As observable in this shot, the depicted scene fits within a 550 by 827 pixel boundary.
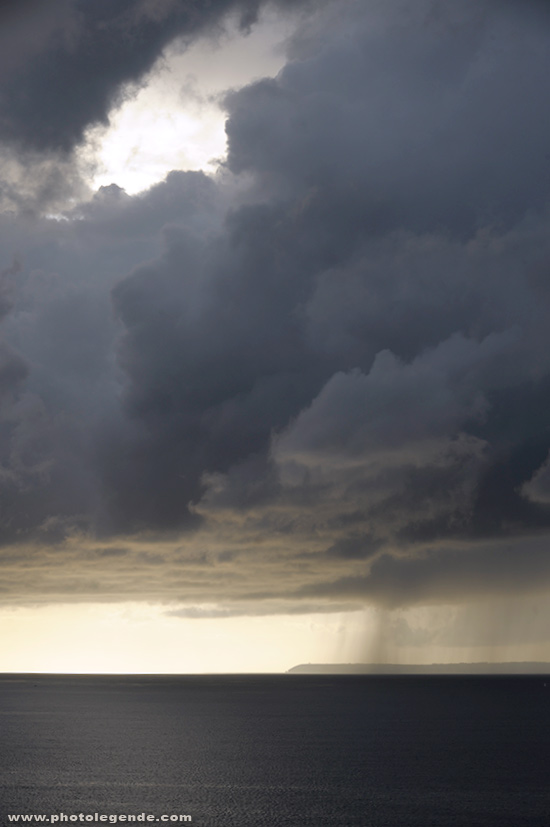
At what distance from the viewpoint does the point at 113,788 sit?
10750cm

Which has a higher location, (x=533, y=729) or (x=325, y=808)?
(x=533, y=729)

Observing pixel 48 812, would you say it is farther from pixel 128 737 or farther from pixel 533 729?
pixel 533 729

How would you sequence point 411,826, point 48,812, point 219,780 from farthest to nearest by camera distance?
point 219,780, point 48,812, point 411,826

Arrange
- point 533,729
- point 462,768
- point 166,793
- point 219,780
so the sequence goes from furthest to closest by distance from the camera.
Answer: point 533,729 < point 462,768 < point 219,780 < point 166,793

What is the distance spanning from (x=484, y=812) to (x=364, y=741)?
7531 centimetres

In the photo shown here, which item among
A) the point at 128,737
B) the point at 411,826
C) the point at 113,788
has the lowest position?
the point at 411,826

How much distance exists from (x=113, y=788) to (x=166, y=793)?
7316 millimetres

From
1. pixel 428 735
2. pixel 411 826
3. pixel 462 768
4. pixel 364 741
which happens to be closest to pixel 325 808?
pixel 411 826

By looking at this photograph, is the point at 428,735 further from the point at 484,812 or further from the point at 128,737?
the point at 484,812

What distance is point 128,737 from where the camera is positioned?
17388 centimetres

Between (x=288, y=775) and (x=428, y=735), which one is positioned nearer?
(x=288, y=775)

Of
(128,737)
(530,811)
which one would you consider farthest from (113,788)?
(128,737)

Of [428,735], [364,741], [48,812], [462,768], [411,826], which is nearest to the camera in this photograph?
[411,826]

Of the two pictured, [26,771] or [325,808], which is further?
[26,771]
